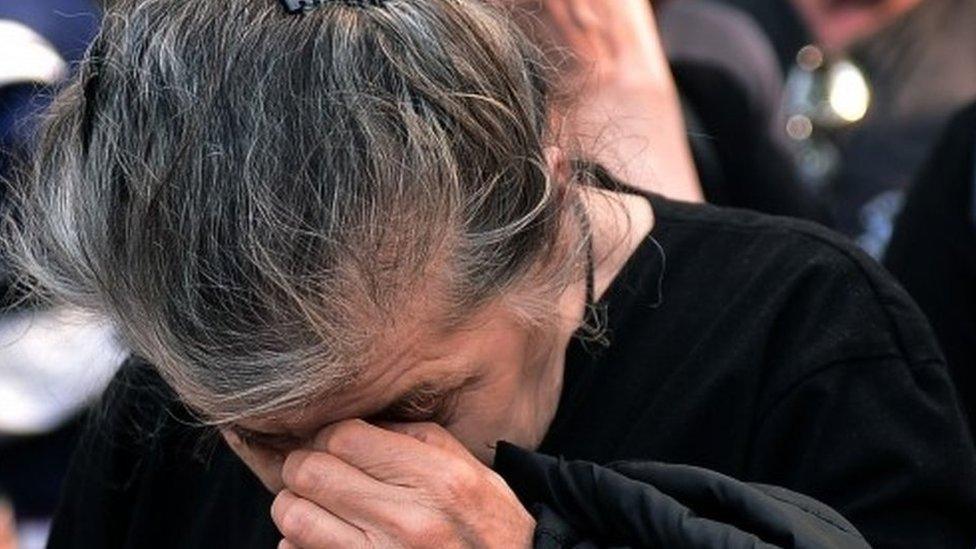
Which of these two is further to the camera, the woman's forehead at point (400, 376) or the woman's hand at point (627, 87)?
the woman's hand at point (627, 87)

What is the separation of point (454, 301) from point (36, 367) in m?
1.13

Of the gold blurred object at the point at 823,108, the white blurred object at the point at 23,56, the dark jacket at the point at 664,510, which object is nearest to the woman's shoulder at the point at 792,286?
the dark jacket at the point at 664,510

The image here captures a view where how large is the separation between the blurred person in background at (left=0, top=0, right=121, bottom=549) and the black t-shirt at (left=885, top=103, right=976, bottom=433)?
1.17 meters

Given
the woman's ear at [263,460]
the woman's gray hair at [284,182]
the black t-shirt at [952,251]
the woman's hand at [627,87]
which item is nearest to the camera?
the woman's gray hair at [284,182]

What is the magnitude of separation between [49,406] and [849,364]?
1.26 metres

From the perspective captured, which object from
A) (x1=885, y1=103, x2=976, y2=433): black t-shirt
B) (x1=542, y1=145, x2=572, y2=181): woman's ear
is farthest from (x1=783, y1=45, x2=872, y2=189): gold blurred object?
(x1=542, y1=145, x2=572, y2=181): woman's ear

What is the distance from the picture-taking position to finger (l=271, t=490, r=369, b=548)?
1779mm

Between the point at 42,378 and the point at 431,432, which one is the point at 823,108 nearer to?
the point at 42,378

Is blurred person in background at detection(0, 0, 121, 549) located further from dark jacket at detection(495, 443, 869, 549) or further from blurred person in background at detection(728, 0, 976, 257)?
blurred person in background at detection(728, 0, 976, 257)

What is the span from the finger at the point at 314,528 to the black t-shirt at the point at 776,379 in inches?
11.8

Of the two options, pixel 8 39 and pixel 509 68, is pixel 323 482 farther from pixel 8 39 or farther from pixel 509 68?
pixel 8 39

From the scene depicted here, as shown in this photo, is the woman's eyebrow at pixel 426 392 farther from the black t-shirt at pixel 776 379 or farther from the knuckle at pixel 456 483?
the black t-shirt at pixel 776 379

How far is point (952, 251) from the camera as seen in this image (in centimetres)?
285

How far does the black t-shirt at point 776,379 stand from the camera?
6.33 feet
